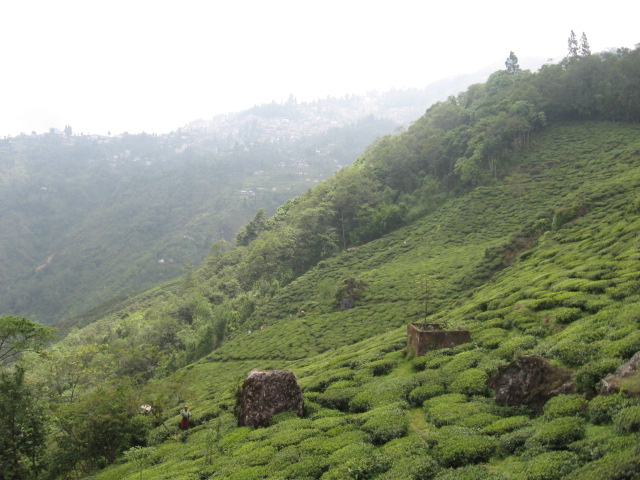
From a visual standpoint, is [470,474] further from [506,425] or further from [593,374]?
[593,374]

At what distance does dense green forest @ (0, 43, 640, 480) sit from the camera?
11.5m

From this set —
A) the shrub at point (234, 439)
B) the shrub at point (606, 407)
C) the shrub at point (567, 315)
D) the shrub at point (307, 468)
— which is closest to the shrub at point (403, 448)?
the shrub at point (307, 468)

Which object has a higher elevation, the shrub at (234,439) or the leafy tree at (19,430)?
the leafy tree at (19,430)

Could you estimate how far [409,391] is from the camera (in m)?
16.2

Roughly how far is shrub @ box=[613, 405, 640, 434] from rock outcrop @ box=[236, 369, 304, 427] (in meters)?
11.2

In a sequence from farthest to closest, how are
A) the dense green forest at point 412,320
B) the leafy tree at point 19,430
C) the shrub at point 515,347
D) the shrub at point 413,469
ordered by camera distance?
the leafy tree at point 19,430, the shrub at point 515,347, the dense green forest at point 412,320, the shrub at point 413,469

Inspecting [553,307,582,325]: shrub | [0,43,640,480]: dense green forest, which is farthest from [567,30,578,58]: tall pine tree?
[553,307,582,325]: shrub

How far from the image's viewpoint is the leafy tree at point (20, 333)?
21.5 metres

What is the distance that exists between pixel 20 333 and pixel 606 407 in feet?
83.4

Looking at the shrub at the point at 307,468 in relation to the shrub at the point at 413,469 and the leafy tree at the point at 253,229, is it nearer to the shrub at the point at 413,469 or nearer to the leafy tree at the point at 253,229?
the shrub at the point at 413,469

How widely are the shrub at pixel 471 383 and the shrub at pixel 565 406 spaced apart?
2968 millimetres

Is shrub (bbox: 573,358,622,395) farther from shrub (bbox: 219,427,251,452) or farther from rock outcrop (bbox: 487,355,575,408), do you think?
shrub (bbox: 219,427,251,452)

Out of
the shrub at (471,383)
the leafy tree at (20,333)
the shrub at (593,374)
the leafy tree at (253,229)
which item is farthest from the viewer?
the leafy tree at (253,229)

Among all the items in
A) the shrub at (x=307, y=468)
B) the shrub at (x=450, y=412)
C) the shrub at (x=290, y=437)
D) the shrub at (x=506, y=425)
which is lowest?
the shrub at (x=290, y=437)
